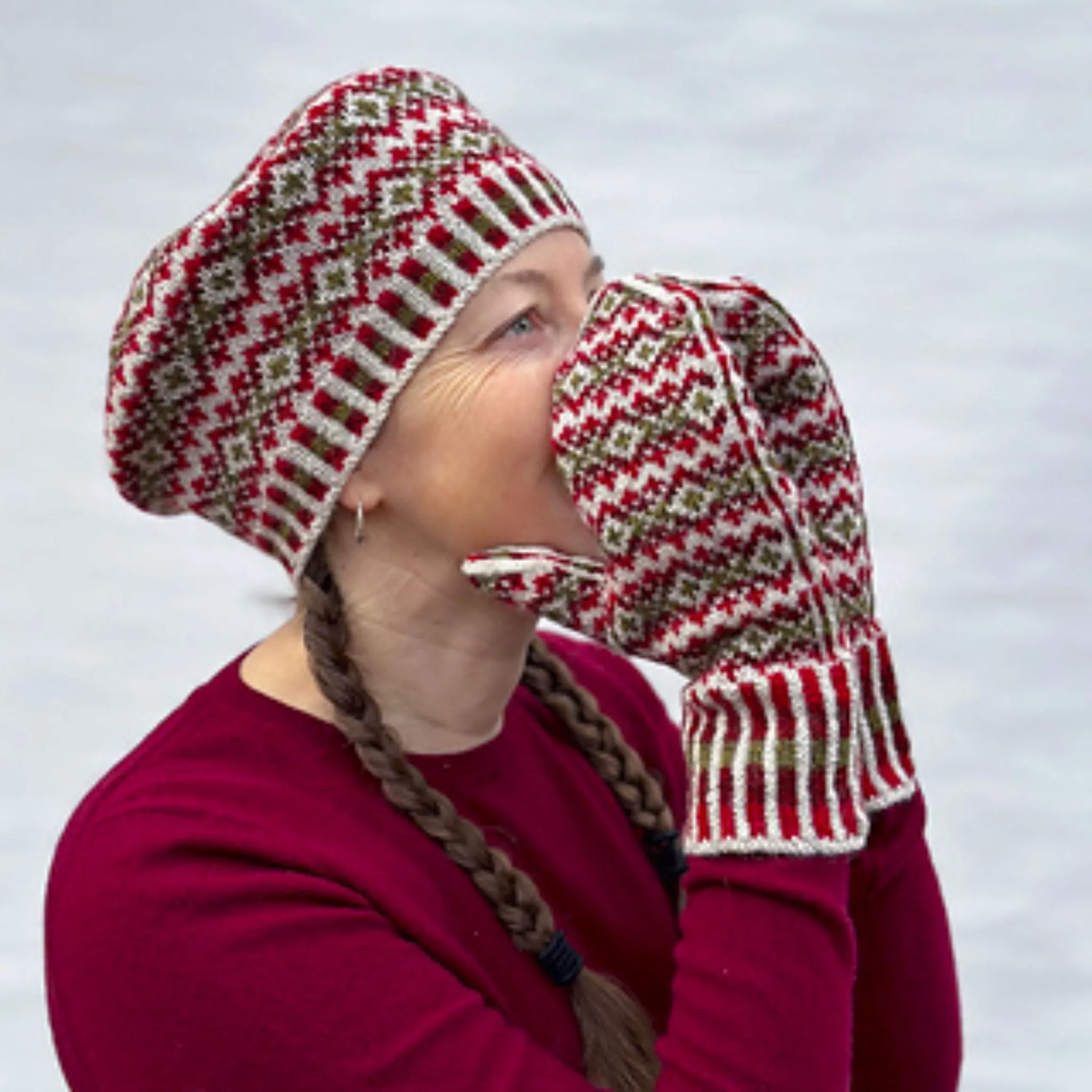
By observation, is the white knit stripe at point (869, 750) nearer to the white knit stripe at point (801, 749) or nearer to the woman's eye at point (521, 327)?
the white knit stripe at point (801, 749)

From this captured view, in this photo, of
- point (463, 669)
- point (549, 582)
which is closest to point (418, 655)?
point (463, 669)

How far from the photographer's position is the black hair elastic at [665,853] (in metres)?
1.69

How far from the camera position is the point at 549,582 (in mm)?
1410

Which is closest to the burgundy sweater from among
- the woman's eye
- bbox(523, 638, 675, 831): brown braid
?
bbox(523, 638, 675, 831): brown braid

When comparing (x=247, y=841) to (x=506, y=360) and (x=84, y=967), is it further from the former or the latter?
(x=506, y=360)

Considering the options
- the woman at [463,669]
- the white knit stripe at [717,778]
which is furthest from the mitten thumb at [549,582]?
the white knit stripe at [717,778]

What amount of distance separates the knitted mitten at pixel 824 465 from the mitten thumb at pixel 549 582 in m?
0.16

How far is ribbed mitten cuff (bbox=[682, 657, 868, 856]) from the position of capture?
1.34m

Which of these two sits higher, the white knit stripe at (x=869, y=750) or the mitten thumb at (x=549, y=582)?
the mitten thumb at (x=549, y=582)

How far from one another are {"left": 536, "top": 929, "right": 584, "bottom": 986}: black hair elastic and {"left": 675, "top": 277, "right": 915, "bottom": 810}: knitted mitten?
261mm

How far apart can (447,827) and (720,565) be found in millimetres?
303

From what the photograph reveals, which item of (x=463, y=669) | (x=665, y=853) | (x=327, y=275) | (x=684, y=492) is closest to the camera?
(x=684, y=492)

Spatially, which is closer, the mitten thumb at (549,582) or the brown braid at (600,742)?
the mitten thumb at (549,582)

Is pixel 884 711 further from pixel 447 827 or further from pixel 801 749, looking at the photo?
pixel 447 827
